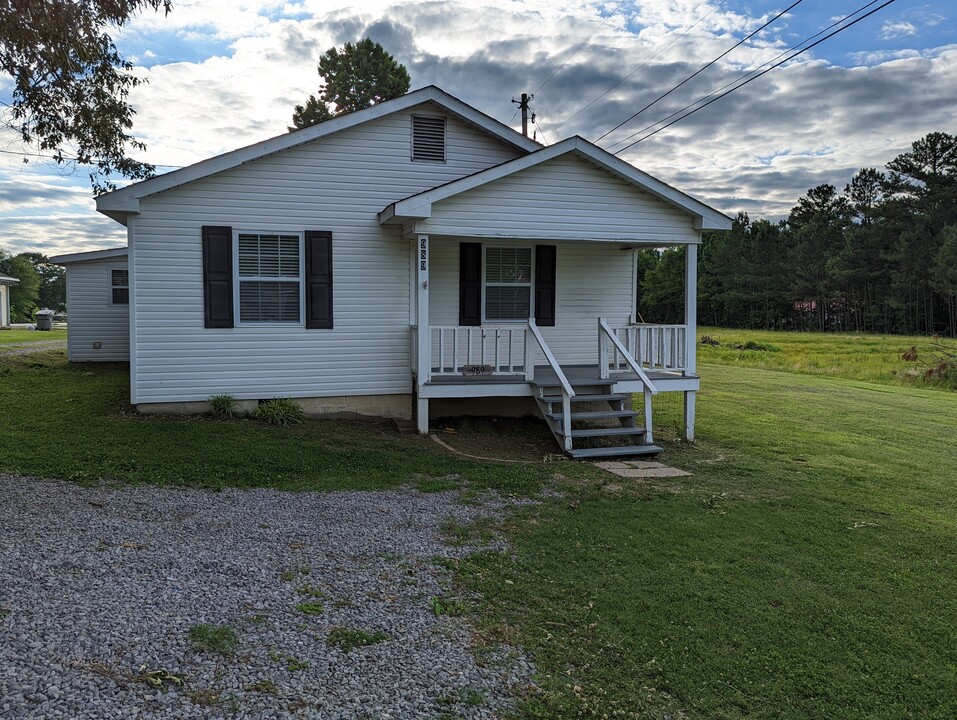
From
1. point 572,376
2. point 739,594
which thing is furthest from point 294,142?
point 739,594

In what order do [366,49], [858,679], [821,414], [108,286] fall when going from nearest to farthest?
1. [858,679]
2. [821,414]
3. [108,286]
4. [366,49]

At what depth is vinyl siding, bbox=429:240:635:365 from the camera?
→ 445 inches

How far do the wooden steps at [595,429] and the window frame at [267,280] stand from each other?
11.7 feet

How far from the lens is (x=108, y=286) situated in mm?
16797

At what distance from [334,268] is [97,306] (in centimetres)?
998

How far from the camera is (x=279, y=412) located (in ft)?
31.5

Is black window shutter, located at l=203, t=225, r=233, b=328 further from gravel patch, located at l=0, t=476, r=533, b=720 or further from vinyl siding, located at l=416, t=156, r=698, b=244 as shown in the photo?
gravel patch, located at l=0, t=476, r=533, b=720

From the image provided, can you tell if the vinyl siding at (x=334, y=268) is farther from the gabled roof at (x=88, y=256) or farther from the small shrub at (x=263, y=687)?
the gabled roof at (x=88, y=256)

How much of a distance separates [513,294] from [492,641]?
25.8 feet

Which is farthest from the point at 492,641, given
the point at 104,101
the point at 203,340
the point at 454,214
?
the point at 104,101

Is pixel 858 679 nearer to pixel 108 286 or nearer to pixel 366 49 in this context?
pixel 108 286

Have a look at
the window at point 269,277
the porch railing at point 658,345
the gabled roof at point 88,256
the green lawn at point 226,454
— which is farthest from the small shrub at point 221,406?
the gabled roof at point 88,256

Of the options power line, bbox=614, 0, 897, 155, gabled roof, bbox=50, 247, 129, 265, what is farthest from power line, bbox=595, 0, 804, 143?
gabled roof, bbox=50, 247, 129, 265

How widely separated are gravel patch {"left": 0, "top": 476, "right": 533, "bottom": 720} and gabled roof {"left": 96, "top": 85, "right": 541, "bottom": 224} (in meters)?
4.41
